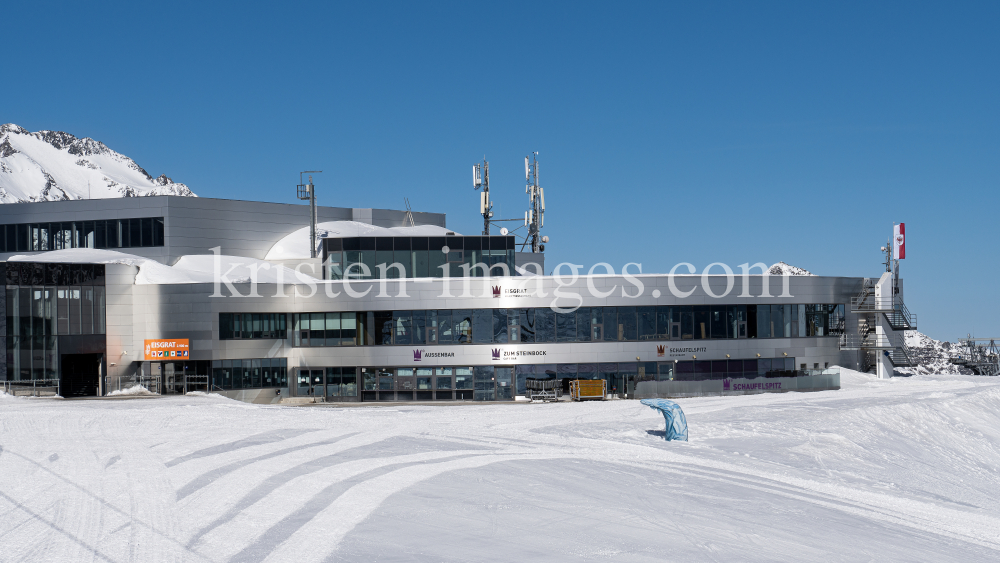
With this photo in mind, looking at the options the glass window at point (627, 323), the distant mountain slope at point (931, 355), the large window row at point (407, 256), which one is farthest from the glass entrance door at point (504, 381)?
the distant mountain slope at point (931, 355)

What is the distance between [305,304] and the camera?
48906 mm

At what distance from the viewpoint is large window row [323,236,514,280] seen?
2143 inches

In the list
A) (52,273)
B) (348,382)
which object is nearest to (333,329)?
(348,382)

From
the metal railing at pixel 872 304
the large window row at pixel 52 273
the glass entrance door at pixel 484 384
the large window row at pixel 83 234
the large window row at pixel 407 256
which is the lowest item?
the glass entrance door at pixel 484 384

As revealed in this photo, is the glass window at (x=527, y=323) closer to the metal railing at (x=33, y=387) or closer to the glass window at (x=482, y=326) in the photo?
the glass window at (x=482, y=326)

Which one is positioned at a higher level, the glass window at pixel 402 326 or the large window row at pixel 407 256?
the large window row at pixel 407 256

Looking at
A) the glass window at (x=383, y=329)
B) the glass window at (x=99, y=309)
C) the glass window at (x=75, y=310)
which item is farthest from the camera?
the glass window at (x=383, y=329)

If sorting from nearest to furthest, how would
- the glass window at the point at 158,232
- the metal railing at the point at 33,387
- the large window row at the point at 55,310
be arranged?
the metal railing at the point at 33,387 < the large window row at the point at 55,310 < the glass window at the point at 158,232

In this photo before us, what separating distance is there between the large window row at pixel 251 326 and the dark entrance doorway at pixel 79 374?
679cm

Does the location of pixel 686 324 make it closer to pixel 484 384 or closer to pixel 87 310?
pixel 484 384

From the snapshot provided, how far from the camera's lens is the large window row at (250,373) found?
4762cm

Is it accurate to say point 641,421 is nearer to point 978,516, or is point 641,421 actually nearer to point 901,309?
point 978,516

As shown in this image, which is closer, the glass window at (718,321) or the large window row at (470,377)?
the large window row at (470,377)

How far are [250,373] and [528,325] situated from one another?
15.7m
